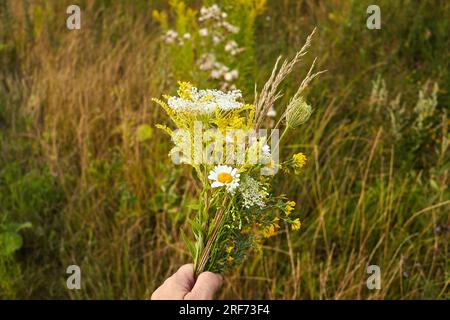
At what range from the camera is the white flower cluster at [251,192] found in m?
0.91

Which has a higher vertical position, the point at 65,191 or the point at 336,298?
the point at 65,191

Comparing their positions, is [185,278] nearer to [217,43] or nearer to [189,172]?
[189,172]

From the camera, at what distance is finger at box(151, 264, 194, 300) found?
3.29 feet

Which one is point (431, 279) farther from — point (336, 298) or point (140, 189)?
point (140, 189)

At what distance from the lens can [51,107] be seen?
2.87 m

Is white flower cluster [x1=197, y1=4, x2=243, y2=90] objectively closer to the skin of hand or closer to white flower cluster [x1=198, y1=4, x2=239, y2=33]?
white flower cluster [x1=198, y1=4, x2=239, y2=33]

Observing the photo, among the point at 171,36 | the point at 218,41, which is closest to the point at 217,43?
the point at 218,41

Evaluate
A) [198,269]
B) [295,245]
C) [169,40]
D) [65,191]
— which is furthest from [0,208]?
[198,269]

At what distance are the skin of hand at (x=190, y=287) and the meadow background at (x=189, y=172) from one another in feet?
3.26

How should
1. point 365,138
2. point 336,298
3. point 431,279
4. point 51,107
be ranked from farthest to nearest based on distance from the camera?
point 51,107
point 365,138
point 431,279
point 336,298

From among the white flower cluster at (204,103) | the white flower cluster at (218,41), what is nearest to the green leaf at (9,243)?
the white flower cluster at (218,41)

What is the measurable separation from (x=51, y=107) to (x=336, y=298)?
1793mm

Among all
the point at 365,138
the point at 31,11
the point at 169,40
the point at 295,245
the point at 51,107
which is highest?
the point at 31,11
